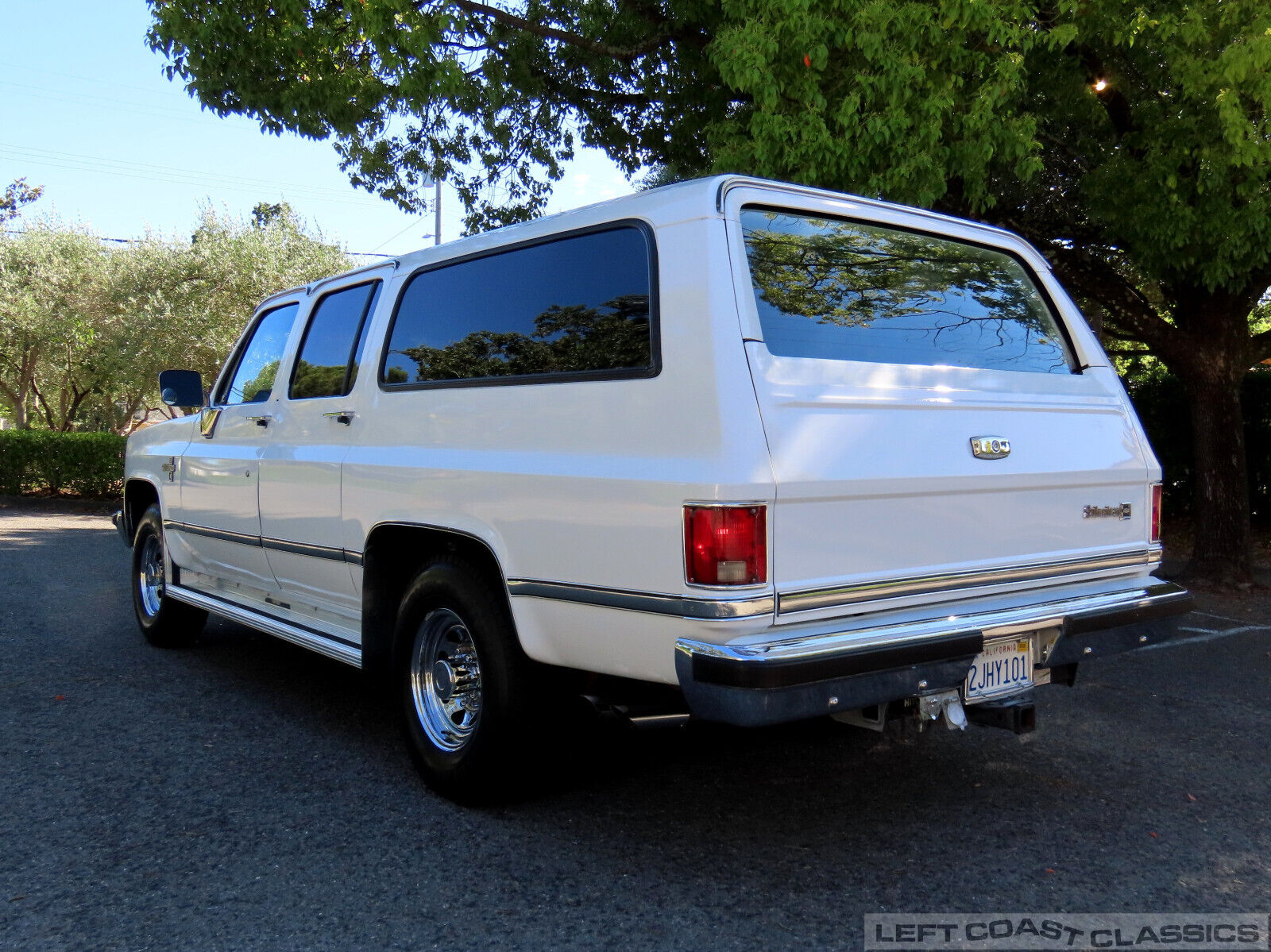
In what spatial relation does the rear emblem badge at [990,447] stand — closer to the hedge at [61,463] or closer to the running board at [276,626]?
the running board at [276,626]

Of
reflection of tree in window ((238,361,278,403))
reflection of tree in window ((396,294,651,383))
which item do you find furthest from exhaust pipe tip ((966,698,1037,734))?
reflection of tree in window ((238,361,278,403))

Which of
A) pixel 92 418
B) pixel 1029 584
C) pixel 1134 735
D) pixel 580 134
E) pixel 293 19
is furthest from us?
pixel 92 418

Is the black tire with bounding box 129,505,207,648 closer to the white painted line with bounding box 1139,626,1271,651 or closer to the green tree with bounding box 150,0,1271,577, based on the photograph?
the green tree with bounding box 150,0,1271,577

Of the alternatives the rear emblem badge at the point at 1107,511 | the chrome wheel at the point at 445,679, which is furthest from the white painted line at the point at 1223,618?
the chrome wheel at the point at 445,679

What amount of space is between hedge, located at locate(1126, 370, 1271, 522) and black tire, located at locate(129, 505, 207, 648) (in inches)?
422

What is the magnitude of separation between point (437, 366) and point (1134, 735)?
11.6 ft

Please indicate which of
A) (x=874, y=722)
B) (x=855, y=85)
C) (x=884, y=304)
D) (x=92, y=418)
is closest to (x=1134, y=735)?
(x=874, y=722)

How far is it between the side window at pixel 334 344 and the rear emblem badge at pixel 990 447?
2566 millimetres

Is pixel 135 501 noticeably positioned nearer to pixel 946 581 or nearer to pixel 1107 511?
pixel 946 581

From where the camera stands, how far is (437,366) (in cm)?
414

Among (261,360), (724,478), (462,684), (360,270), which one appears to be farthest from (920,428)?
(261,360)

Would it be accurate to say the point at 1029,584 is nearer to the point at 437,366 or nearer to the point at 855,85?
the point at 437,366

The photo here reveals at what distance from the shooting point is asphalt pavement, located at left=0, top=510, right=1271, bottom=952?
308 centimetres

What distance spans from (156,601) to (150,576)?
16 centimetres
